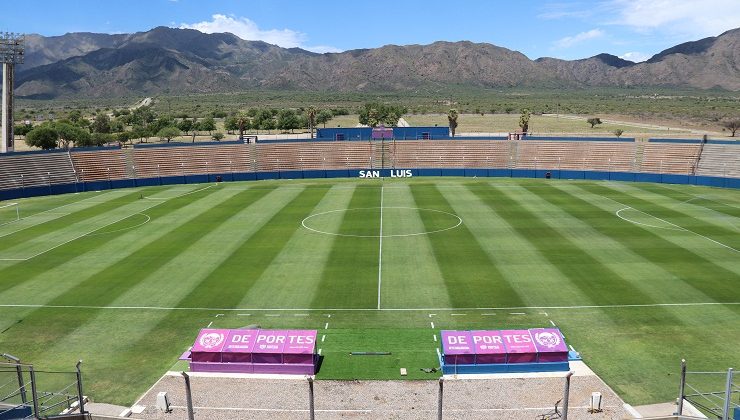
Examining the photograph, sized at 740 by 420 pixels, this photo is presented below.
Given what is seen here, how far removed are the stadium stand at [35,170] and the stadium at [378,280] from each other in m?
0.21

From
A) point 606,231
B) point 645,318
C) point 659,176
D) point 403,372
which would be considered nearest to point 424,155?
point 659,176

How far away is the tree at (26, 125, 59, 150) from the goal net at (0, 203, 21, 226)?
49538mm

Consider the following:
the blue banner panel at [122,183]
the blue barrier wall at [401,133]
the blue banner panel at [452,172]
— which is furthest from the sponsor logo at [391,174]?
the blue banner panel at [122,183]

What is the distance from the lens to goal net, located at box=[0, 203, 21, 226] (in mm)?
47250

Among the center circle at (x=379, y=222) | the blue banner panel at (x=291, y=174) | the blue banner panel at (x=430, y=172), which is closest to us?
the center circle at (x=379, y=222)

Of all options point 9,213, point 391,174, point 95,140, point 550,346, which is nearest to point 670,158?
point 391,174

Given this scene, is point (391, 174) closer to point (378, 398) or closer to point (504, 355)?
point (504, 355)

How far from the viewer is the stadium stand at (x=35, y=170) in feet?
198

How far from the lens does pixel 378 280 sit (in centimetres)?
3014

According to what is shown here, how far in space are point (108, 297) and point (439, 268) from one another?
728 inches

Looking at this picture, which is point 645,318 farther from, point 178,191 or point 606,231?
point 178,191

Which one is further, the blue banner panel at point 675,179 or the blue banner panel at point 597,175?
the blue banner panel at point 597,175

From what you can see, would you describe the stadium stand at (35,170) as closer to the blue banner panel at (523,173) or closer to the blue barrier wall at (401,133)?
the blue barrier wall at (401,133)

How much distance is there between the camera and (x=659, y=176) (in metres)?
64.1
